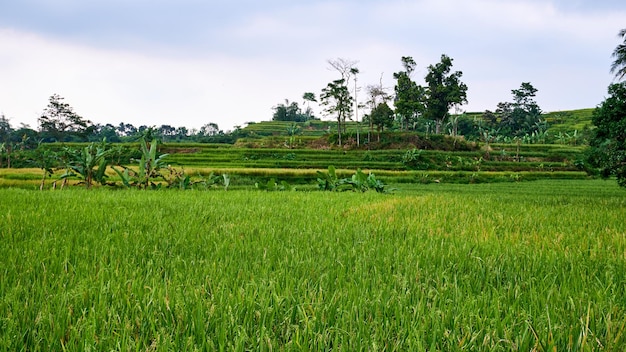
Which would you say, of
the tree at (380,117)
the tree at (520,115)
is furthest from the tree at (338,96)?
the tree at (520,115)

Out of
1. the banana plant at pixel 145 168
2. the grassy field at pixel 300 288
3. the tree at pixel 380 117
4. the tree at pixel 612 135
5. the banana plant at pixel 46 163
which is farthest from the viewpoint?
the tree at pixel 380 117

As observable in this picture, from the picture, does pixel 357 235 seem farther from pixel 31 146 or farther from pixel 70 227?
pixel 31 146

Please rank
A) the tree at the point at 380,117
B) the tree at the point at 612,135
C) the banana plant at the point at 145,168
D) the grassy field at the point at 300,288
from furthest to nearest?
1. the tree at the point at 380,117
2. the banana plant at the point at 145,168
3. the tree at the point at 612,135
4. the grassy field at the point at 300,288

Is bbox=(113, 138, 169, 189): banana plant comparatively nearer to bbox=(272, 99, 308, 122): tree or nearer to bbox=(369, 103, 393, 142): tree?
bbox=(369, 103, 393, 142): tree

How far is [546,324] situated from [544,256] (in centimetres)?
129

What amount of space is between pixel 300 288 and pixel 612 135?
27.3 feet

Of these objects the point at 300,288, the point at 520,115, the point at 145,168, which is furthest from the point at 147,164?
the point at 520,115

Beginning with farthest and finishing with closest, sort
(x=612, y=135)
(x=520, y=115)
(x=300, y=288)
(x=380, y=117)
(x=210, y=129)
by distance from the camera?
(x=210, y=129) → (x=520, y=115) → (x=380, y=117) → (x=612, y=135) → (x=300, y=288)

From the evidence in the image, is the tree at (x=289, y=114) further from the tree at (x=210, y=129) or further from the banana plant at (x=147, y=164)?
the banana plant at (x=147, y=164)

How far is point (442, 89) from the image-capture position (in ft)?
177

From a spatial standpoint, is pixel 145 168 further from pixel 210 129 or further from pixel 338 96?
pixel 210 129

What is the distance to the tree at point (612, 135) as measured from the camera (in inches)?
290

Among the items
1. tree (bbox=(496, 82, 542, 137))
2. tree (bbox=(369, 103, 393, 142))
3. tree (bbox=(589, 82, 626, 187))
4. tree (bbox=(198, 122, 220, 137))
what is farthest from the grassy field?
tree (bbox=(198, 122, 220, 137))

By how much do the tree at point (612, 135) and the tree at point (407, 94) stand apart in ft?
151
